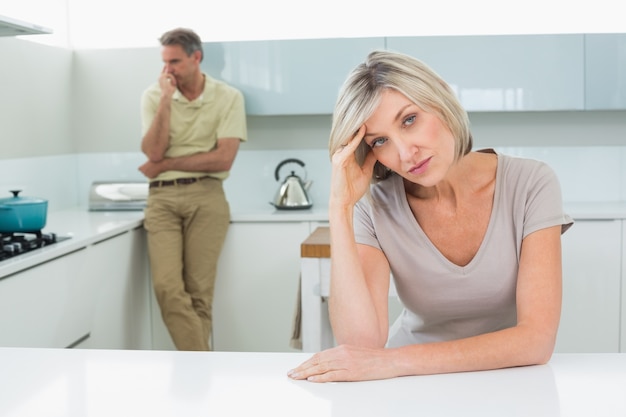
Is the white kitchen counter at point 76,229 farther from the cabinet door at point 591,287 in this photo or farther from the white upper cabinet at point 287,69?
the cabinet door at point 591,287

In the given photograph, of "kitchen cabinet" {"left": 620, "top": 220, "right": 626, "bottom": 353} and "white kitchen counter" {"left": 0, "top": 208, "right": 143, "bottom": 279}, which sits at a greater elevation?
"white kitchen counter" {"left": 0, "top": 208, "right": 143, "bottom": 279}

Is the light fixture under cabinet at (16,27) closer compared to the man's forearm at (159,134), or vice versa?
the light fixture under cabinet at (16,27)

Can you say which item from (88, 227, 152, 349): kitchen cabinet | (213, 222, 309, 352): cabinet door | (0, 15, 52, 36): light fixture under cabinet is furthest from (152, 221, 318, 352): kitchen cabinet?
(0, 15, 52, 36): light fixture under cabinet

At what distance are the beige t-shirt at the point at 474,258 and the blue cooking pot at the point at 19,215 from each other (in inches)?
62.1

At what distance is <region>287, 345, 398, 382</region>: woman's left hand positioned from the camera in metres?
1.31

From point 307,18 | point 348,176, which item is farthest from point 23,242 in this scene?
point 307,18

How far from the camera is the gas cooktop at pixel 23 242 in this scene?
107 inches

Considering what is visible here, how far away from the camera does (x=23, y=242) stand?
2.83m

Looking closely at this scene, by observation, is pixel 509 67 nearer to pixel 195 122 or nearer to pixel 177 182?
pixel 195 122

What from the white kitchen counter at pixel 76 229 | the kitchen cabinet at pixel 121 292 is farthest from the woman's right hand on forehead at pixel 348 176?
the kitchen cabinet at pixel 121 292

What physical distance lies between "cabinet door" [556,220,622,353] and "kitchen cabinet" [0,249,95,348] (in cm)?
221

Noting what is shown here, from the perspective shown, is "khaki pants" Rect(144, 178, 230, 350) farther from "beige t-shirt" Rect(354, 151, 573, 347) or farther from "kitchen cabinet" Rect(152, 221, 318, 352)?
"beige t-shirt" Rect(354, 151, 573, 347)

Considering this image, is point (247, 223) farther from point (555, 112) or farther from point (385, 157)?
point (385, 157)

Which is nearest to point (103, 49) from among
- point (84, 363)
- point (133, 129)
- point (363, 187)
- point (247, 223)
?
point (133, 129)
